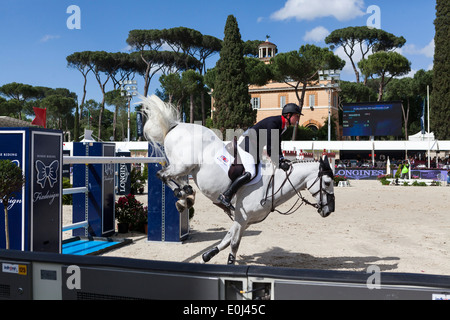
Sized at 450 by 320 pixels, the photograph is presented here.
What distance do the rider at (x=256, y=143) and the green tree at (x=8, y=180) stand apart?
1.98 m

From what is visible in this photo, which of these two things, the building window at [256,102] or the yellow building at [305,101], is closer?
the yellow building at [305,101]

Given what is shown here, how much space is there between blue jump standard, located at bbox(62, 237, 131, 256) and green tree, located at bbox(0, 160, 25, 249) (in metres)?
2.41

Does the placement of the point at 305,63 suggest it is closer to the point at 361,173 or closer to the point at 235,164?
the point at 361,173

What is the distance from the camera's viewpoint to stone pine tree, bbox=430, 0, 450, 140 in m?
39.0

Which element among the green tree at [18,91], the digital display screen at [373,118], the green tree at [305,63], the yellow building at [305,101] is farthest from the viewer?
the green tree at [18,91]

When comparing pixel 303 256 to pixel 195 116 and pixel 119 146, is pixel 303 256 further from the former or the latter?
pixel 195 116

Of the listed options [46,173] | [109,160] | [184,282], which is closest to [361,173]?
[109,160]

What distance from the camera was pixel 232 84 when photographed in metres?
41.2

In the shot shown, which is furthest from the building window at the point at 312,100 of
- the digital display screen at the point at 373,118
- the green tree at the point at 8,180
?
the green tree at the point at 8,180

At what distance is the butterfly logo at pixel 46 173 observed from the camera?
13.4 ft

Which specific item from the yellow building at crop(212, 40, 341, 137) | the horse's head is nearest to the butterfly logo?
the horse's head

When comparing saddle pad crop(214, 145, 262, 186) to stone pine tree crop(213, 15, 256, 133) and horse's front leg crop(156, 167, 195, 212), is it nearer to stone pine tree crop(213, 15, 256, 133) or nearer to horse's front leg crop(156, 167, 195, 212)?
horse's front leg crop(156, 167, 195, 212)

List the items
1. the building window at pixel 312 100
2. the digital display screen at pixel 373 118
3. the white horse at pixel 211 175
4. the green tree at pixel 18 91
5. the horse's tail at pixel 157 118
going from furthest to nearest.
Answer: the green tree at pixel 18 91 < the building window at pixel 312 100 < the digital display screen at pixel 373 118 < the horse's tail at pixel 157 118 < the white horse at pixel 211 175

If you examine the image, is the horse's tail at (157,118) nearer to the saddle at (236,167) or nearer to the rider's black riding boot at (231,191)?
the saddle at (236,167)
